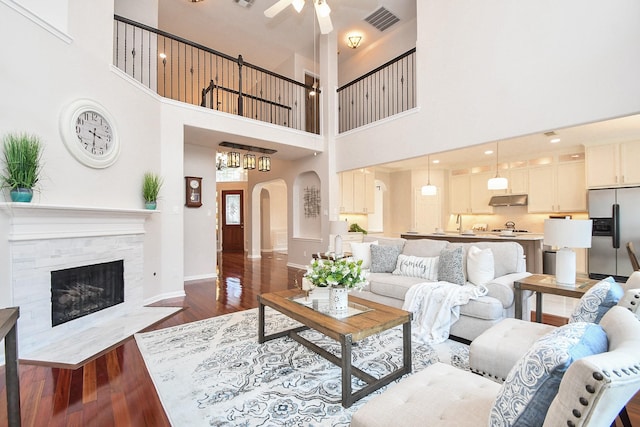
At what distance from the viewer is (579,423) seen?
698 millimetres

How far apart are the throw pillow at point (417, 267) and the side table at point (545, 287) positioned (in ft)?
2.74

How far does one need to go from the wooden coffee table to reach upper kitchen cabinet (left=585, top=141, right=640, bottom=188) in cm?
570

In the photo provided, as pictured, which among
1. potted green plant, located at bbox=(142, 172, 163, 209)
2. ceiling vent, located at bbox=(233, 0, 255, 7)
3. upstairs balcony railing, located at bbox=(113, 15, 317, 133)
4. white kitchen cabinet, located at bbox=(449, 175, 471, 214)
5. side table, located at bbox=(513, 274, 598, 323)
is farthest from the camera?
white kitchen cabinet, located at bbox=(449, 175, 471, 214)

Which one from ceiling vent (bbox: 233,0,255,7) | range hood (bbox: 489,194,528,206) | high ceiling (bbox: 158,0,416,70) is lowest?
range hood (bbox: 489,194,528,206)

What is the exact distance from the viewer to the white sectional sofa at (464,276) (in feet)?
9.06

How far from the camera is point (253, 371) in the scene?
7.66 ft

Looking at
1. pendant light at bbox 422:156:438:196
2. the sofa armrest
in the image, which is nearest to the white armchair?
the sofa armrest

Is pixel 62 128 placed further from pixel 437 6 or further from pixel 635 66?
pixel 635 66

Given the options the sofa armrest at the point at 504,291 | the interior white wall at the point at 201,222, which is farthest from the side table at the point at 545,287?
the interior white wall at the point at 201,222

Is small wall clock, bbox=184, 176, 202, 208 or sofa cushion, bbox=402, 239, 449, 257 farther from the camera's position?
small wall clock, bbox=184, 176, 202, 208

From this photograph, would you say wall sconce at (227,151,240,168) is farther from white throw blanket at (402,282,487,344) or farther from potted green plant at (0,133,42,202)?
white throw blanket at (402,282,487,344)

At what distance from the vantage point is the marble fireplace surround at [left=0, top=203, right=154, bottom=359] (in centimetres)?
266

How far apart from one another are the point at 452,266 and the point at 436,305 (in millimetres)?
543

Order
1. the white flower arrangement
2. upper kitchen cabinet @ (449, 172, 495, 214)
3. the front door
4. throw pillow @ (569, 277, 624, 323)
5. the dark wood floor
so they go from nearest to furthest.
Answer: throw pillow @ (569, 277, 624, 323) → the dark wood floor → the white flower arrangement → upper kitchen cabinet @ (449, 172, 495, 214) → the front door
